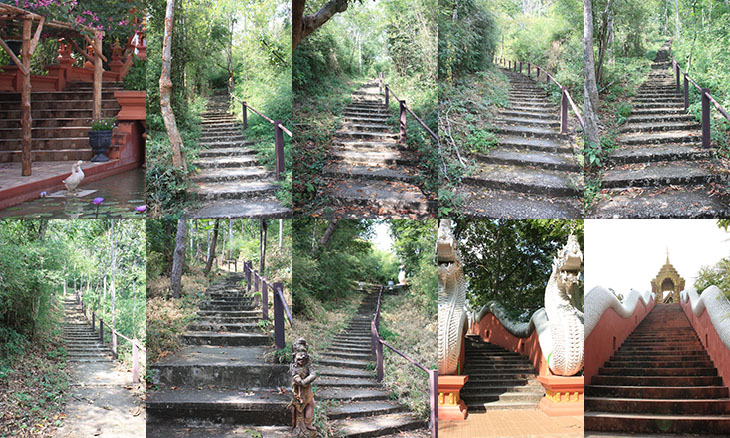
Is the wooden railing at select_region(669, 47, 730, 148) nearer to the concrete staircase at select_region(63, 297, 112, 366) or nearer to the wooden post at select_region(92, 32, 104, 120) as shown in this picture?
the wooden post at select_region(92, 32, 104, 120)

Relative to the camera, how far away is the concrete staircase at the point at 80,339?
4312mm

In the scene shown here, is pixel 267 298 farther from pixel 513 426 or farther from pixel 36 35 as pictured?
pixel 36 35

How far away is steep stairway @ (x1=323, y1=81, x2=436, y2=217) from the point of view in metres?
3.95

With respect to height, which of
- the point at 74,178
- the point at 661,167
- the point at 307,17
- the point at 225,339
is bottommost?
the point at 225,339

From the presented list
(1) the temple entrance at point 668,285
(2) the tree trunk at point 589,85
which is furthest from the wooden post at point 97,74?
(1) the temple entrance at point 668,285

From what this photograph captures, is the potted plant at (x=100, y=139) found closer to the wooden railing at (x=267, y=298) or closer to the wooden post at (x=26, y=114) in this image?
the wooden post at (x=26, y=114)

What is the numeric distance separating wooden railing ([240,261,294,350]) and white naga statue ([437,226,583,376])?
4.32ft

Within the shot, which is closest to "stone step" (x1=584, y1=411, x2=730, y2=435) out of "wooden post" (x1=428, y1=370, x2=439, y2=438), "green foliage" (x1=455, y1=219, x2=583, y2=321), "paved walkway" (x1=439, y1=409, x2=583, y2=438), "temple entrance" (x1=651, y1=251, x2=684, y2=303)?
"paved walkway" (x1=439, y1=409, x2=583, y2=438)

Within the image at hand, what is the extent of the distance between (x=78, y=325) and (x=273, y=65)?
2.80 meters

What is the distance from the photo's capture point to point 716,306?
4.53 meters

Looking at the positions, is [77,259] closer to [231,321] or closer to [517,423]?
[231,321]

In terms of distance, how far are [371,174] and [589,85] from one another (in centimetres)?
200

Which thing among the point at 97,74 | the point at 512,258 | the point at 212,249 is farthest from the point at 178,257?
the point at 512,258

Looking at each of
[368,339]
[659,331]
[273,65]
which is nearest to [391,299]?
[368,339]
